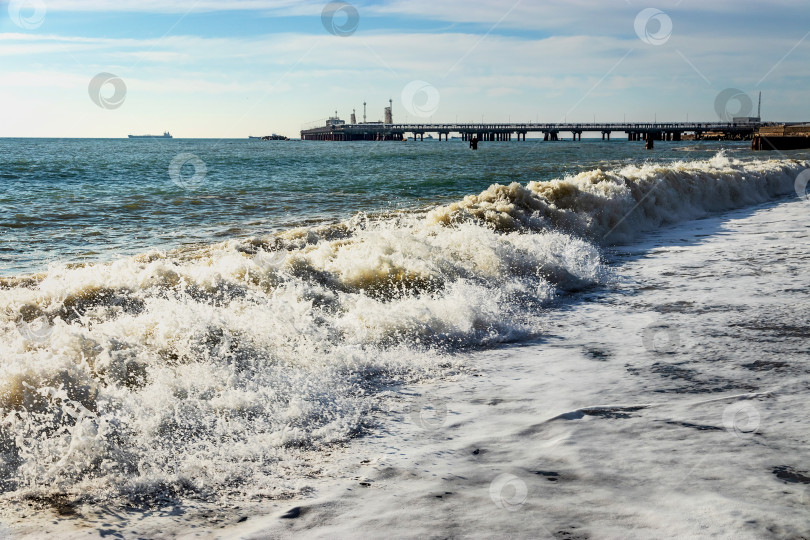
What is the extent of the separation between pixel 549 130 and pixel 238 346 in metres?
144

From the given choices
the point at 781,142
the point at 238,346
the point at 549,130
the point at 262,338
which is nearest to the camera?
the point at 238,346

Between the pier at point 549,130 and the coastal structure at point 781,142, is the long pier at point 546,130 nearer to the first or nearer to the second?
the pier at point 549,130

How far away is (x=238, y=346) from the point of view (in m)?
6.22

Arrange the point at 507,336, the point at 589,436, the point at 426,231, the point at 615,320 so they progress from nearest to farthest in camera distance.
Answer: the point at 589,436 < the point at 507,336 < the point at 615,320 < the point at 426,231

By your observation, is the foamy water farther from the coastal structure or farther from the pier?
the pier

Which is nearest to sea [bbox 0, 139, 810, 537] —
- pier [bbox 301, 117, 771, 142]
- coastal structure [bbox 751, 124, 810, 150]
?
coastal structure [bbox 751, 124, 810, 150]

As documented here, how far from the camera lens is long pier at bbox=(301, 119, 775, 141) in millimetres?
132000

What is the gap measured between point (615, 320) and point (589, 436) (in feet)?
11.0

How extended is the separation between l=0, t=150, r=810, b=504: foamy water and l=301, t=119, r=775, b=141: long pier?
12777 cm

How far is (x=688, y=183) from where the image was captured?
822 inches

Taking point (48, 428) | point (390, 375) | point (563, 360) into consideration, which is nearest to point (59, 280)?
point (48, 428)

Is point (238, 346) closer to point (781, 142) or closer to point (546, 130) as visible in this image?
point (781, 142)

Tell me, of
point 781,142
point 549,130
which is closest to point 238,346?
point 781,142

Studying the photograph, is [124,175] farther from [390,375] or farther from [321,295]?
[390,375]
